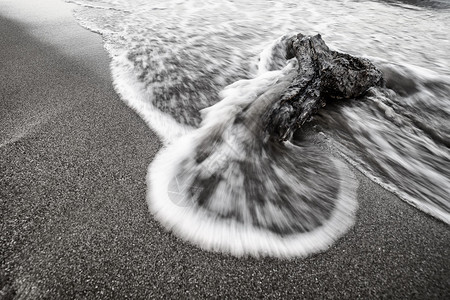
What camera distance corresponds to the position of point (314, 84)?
2105 mm

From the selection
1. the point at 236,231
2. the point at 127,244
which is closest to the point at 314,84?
the point at 236,231

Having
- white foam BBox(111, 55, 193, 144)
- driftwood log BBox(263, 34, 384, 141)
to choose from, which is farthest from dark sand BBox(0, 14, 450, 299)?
driftwood log BBox(263, 34, 384, 141)

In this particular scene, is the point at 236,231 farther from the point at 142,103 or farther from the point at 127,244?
the point at 142,103

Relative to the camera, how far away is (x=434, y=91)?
2.71m

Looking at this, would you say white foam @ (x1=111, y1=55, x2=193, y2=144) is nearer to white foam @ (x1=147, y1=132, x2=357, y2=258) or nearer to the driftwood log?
white foam @ (x1=147, y1=132, x2=357, y2=258)

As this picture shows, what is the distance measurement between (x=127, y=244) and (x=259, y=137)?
1.07 meters

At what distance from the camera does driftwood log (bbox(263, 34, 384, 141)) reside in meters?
1.81

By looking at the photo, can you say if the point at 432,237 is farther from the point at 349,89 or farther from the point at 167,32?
the point at 167,32

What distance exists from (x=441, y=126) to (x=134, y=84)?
9.61ft

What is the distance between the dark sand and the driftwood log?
0.67 meters

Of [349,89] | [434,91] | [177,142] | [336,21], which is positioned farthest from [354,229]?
[336,21]

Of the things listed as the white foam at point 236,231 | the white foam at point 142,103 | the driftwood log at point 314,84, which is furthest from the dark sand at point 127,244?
the driftwood log at point 314,84

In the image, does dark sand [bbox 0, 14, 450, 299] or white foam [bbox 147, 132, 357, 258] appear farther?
white foam [bbox 147, 132, 357, 258]

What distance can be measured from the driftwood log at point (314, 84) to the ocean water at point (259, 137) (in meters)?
0.09
